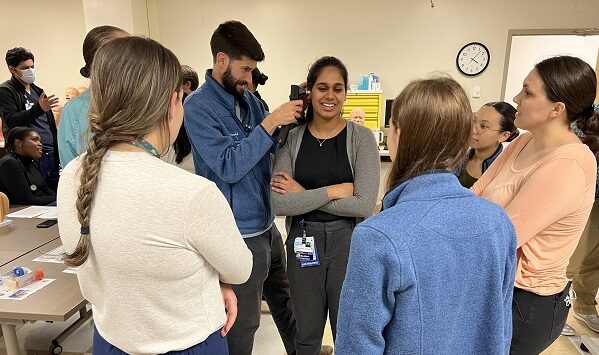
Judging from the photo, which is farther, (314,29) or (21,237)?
(314,29)

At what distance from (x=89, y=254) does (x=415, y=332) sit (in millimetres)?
716

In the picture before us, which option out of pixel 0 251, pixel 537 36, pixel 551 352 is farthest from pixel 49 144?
pixel 537 36

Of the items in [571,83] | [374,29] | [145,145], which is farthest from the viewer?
[374,29]

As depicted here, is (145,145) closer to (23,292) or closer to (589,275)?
(23,292)

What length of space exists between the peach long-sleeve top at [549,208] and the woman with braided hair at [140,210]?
2.76 ft

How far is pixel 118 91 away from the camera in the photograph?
0.80 meters

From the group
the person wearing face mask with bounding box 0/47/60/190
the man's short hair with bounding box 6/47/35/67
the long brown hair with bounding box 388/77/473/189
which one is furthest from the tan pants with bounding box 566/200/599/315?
the man's short hair with bounding box 6/47/35/67

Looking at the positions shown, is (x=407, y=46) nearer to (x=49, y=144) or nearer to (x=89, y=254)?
(x=49, y=144)

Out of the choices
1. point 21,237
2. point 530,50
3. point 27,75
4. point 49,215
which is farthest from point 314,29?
point 21,237

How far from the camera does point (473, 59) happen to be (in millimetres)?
5059

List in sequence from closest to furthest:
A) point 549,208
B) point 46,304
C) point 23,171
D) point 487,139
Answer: point 549,208
point 46,304
point 487,139
point 23,171

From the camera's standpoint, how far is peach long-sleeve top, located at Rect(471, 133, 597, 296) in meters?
1.08

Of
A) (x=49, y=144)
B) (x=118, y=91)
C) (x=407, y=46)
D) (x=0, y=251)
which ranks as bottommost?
(x=0, y=251)

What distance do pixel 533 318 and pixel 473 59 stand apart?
4.62 m
